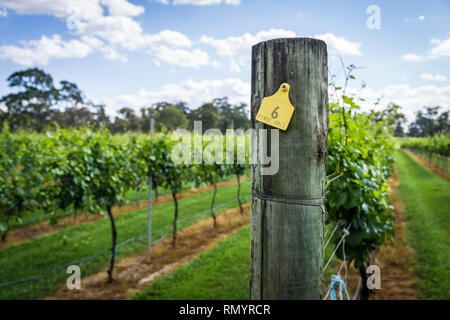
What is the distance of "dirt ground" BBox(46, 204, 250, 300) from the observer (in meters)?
4.71

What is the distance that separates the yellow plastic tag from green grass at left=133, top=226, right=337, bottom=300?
3003mm

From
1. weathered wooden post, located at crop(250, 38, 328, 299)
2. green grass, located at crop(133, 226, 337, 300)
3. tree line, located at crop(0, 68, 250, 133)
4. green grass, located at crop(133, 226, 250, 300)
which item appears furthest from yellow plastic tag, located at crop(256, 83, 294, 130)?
tree line, located at crop(0, 68, 250, 133)

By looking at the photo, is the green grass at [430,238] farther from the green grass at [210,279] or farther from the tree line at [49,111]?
the tree line at [49,111]

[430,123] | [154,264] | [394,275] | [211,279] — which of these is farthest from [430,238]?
[430,123]

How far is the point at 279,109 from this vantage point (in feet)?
3.20

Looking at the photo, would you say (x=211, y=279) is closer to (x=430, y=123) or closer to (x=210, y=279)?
(x=210, y=279)

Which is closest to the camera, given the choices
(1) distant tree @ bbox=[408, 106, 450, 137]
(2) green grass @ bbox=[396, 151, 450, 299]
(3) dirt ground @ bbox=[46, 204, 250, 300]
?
(2) green grass @ bbox=[396, 151, 450, 299]

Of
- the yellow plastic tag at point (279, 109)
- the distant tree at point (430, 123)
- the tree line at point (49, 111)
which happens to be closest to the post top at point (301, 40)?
the yellow plastic tag at point (279, 109)

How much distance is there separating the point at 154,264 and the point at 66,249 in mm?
2370

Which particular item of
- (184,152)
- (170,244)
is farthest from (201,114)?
(170,244)

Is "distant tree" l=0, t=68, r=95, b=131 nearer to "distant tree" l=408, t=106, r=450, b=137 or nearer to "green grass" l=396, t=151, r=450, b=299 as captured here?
"green grass" l=396, t=151, r=450, b=299

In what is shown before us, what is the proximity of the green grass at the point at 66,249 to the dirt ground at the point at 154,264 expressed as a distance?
36cm

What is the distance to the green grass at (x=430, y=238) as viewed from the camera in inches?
172

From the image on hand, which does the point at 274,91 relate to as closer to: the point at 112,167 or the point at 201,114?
the point at 112,167
